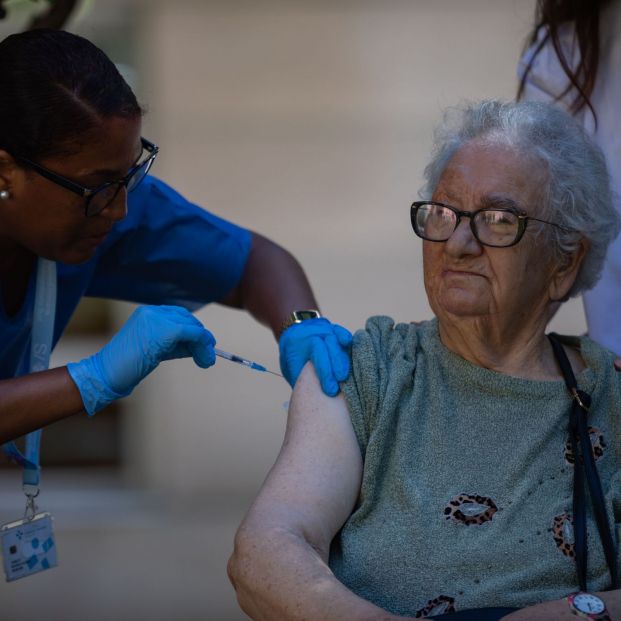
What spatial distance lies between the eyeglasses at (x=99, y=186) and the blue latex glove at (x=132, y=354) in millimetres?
245

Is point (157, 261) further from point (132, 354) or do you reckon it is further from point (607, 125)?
point (607, 125)

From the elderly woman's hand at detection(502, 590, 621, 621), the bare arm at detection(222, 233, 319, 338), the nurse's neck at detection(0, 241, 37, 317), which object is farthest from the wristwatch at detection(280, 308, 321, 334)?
the elderly woman's hand at detection(502, 590, 621, 621)

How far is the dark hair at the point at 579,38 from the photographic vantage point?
9.34ft

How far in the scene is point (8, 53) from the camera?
246 centimetres

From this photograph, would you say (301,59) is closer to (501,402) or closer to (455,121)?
(455,121)

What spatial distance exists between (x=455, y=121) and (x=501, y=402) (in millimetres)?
623

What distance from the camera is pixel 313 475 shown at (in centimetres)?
227

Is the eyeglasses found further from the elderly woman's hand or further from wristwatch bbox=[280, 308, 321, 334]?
the elderly woman's hand

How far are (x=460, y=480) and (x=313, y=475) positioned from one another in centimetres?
29

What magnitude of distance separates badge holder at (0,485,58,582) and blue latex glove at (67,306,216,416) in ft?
1.33

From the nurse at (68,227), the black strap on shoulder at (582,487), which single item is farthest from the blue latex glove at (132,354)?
the black strap on shoulder at (582,487)

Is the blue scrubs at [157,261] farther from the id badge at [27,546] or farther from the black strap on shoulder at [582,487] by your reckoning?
the black strap on shoulder at [582,487]

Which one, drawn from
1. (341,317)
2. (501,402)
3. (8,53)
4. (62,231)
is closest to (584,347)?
(501,402)

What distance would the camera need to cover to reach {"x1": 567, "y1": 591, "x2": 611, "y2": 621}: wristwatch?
82.0 inches
